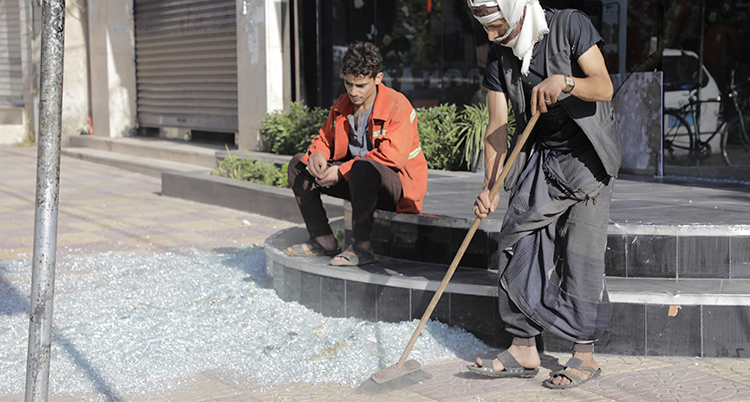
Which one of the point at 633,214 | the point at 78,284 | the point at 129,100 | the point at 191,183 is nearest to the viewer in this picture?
the point at 633,214

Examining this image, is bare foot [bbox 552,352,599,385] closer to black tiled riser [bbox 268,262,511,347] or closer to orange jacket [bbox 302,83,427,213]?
black tiled riser [bbox 268,262,511,347]

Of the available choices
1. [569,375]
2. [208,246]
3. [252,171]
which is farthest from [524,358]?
[252,171]

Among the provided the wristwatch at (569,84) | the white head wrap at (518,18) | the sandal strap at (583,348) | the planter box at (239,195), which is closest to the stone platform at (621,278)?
the sandal strap at (583,348)

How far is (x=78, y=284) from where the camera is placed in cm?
507

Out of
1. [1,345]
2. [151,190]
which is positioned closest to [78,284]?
[1,345]

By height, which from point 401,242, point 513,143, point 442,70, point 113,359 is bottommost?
point 113,359

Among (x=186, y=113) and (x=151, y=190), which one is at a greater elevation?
(x=186, y=113)

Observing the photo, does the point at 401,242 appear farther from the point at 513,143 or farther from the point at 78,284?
the point at 78,284

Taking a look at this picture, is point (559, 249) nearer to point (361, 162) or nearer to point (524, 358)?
point (524, 358)

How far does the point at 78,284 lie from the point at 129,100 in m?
9.91

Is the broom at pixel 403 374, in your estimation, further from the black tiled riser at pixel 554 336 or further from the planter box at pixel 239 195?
the planter box at pixel 239 195

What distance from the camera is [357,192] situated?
4.17 m

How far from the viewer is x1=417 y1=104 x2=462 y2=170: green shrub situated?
8.03 m

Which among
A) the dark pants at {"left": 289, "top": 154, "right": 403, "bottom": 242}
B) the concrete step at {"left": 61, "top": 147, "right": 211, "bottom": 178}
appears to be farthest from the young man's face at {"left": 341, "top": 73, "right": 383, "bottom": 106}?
the concrete step at {"left": 61, "top": 147, "right": 211, "bottom": 178}
